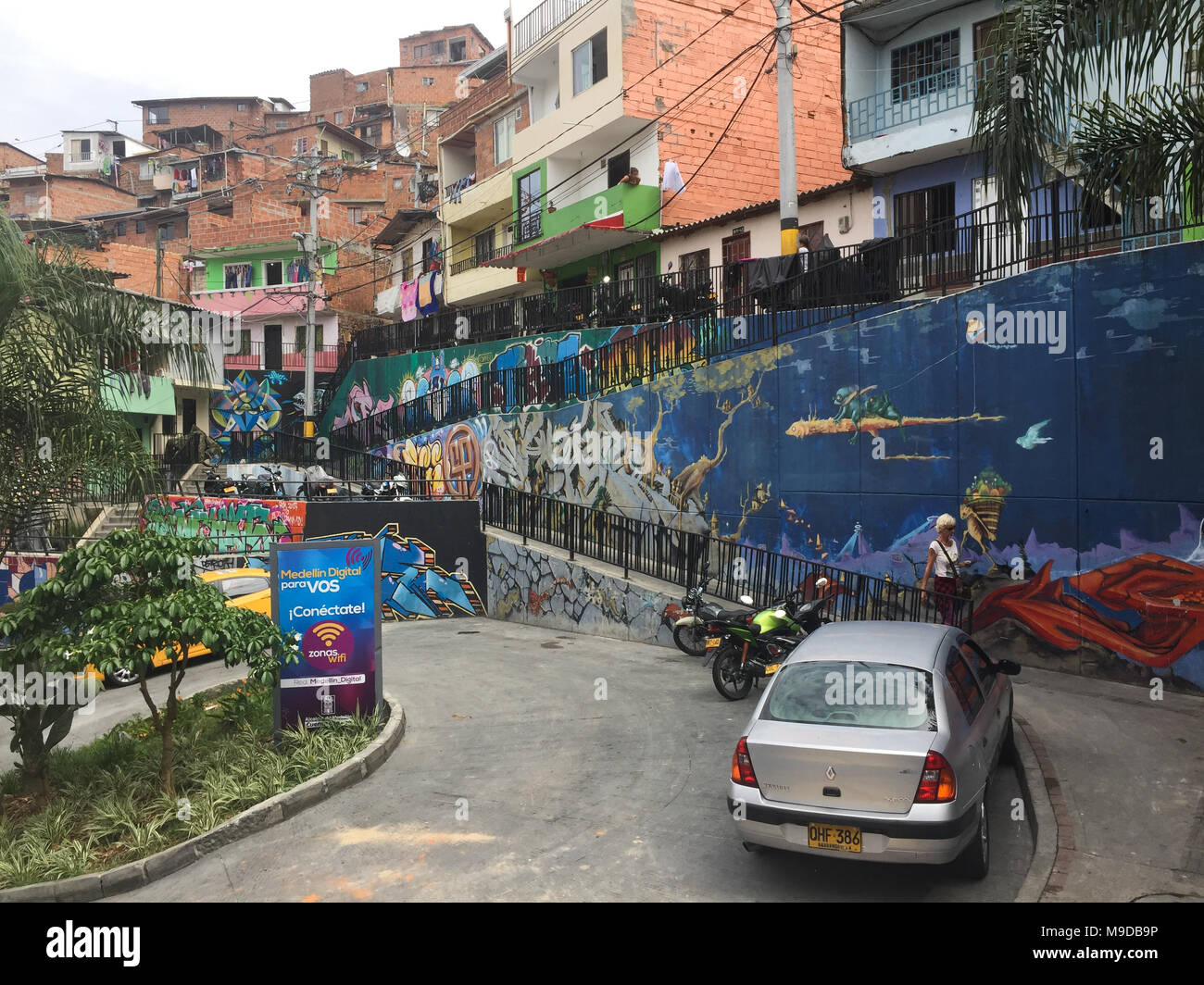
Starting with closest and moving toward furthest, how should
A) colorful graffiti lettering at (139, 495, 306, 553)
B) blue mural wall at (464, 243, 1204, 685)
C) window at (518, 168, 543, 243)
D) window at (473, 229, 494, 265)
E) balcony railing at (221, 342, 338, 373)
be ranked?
blue mural wall at (464, 243, 1204, 685)
colorful graffiti lettering at (139, 495, 306, 553)
window at (518, 168, 543, 243)
window at (473, 229, 494, 265)
balcony railing at (221, 342, 338, 373)

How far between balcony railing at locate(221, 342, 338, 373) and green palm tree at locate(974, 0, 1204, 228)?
3974 cm

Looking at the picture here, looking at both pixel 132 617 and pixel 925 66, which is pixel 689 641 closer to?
pixel 132 617

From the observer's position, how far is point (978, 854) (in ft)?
19.5

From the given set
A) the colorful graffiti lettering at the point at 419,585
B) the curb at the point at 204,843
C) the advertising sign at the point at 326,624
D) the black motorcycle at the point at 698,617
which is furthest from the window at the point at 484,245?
the curb at the point at 204,843

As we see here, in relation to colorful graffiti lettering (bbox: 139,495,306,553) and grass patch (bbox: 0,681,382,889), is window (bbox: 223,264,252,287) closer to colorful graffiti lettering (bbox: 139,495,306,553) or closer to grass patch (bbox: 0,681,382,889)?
colorful graffiti lettering (bbox: 139,495,306,553)

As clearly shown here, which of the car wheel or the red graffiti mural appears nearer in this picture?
the car wheel

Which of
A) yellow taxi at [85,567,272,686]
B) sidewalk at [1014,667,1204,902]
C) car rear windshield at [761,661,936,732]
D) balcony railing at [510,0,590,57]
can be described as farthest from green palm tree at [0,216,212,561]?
balcony railing at [510,0,590,57]

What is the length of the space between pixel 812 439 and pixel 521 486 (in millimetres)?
8975

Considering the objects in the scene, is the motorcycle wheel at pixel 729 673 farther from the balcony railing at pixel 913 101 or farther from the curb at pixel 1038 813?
the balcony railing at pixel 913 101

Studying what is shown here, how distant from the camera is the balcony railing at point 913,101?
18.7m

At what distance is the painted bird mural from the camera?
1127cm

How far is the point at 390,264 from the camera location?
154 feet
